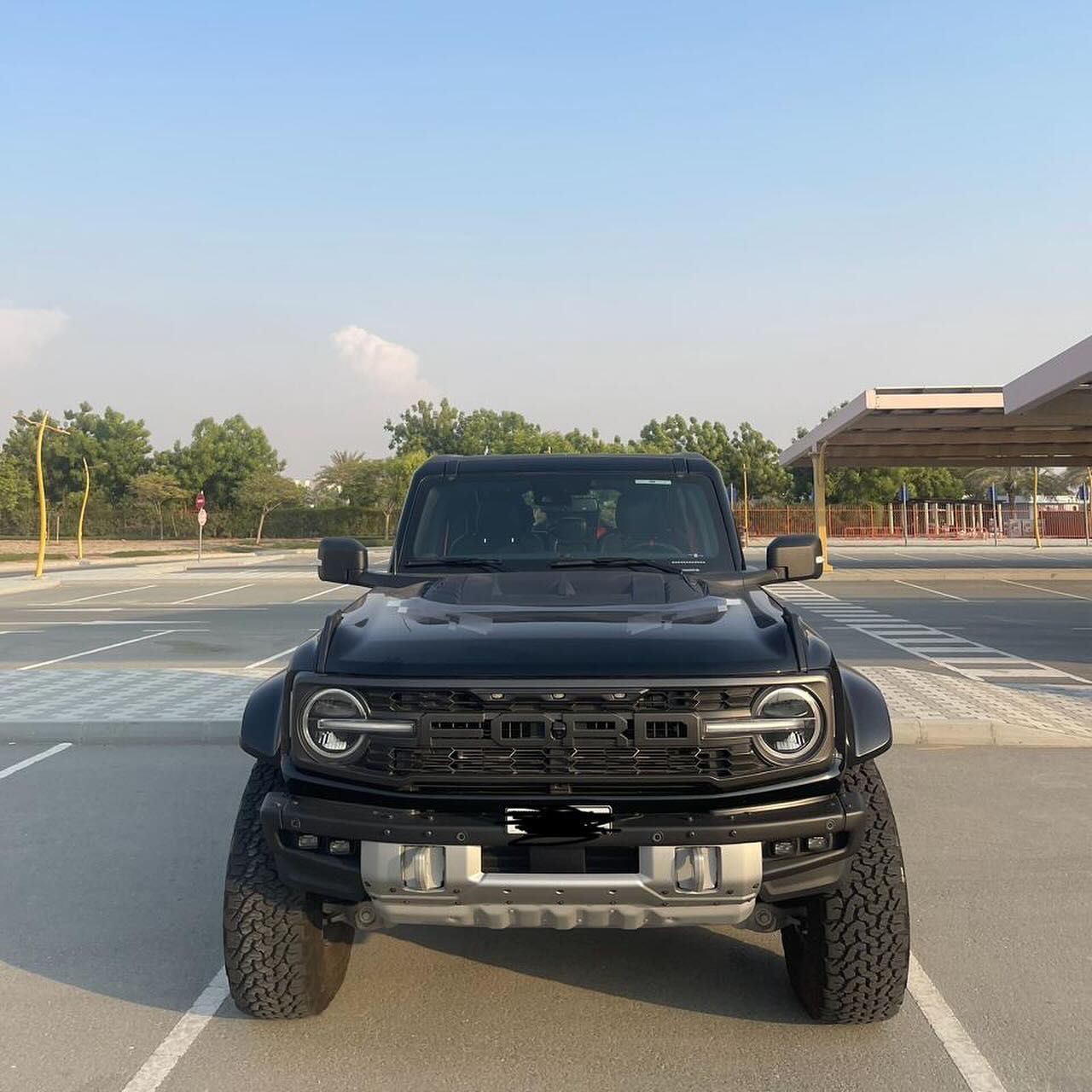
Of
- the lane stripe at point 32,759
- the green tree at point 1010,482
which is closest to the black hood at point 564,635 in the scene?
the lane stripe at point 32,759

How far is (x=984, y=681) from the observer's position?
36.1ft

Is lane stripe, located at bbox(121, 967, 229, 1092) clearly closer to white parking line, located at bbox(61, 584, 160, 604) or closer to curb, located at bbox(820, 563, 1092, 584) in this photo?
white parking line, located at bbox(61, 584, 160, 604)

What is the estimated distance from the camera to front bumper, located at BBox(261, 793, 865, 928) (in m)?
3.15

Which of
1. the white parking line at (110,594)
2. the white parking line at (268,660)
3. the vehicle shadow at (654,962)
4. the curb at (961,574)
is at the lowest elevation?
the curb at (961,574)

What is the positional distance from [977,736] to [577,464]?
15.0ft

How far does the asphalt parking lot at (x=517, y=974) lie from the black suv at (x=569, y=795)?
0.25 meters

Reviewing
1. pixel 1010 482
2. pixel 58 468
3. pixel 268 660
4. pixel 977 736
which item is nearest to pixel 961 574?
pixel 268 660

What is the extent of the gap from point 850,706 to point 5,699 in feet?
28.8

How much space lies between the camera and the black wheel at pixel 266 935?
11.6ft

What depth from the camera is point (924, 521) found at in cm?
6575

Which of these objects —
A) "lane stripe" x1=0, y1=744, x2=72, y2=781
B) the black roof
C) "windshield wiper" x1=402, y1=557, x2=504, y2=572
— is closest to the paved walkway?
"lane stripe" x1=0, y1=744, x2=72, y2=781

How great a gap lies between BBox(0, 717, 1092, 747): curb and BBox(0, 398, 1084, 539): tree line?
58084 millimetres

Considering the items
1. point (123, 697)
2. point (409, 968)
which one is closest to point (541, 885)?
point (409, 968)

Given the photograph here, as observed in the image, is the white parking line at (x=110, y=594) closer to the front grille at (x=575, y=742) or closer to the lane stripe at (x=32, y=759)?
the lane stripe at (x=32, y=759)
